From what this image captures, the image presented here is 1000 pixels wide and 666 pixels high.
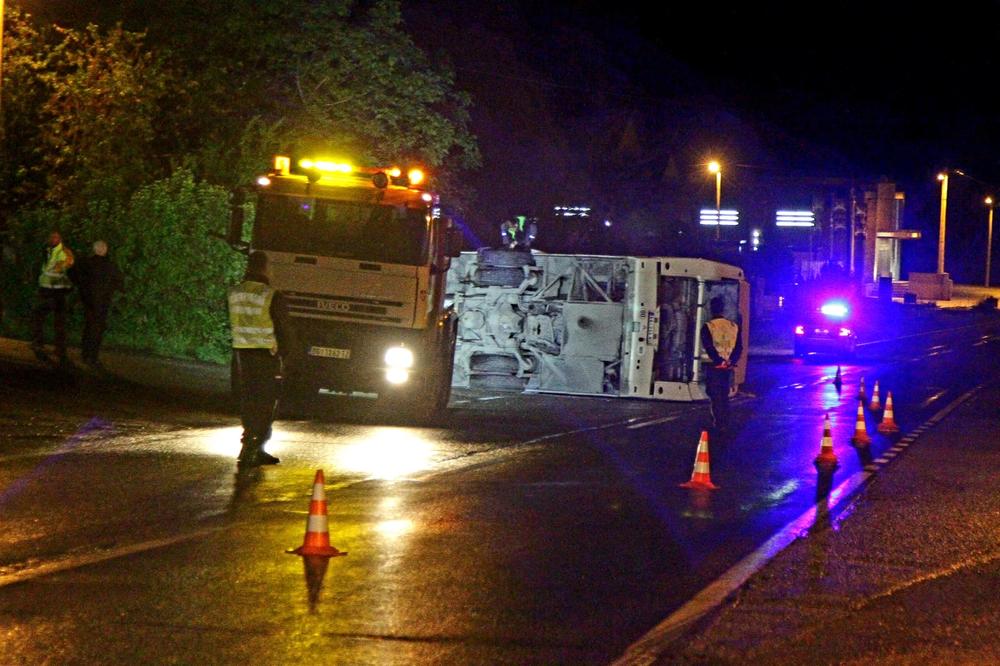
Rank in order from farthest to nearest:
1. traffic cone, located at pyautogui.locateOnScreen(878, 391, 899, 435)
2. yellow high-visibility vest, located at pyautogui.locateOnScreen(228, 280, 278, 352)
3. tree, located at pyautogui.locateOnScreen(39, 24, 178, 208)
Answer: tree, located at pyautogui.locateOnScreen(39, 24, 178, 208) < traffic cone, located at pyautogui.locateOnScreen(878, 391, 899, 435) < yellow high-visibility vest, located at pyautogui.locateOnScreen(228, 280, 278, 352)

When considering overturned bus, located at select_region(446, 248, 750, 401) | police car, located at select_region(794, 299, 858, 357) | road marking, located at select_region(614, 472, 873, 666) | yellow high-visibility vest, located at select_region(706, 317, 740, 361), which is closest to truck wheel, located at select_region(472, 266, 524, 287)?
overturned bus, located at select_region(446, 248, 750, 401)

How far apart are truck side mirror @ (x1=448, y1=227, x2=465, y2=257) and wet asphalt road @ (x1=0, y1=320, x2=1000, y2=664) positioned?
7.06ft

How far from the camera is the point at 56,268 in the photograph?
19.2 m

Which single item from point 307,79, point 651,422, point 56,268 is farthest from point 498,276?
point 307,79

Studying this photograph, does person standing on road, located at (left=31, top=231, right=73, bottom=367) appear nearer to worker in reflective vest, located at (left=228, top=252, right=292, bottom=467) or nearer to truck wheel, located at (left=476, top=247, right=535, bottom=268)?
truck wheel, located at (left=476, top=247, right=535, bottom=268)

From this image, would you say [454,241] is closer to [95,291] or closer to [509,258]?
[509,258]

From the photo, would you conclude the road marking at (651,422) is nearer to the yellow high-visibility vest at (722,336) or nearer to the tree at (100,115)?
the yellow high-visibility vest at (722,336)

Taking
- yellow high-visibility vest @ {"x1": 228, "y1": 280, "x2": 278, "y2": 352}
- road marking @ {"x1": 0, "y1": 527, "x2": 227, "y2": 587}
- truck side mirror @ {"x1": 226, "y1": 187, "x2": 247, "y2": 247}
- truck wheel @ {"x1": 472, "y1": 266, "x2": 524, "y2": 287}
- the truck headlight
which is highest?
truck side mirror @ {"x1": 226, "y1": 187, "x2": 247, "y2": 247}

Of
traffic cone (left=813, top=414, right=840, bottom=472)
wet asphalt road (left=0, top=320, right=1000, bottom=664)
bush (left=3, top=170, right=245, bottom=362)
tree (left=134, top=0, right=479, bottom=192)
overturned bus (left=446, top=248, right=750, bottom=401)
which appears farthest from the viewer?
tree (left=134, top=0, right=479, bottom=192)

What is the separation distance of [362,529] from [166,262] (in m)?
13.6

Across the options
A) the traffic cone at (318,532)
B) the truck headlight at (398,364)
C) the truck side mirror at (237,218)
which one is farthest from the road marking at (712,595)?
the truck side mirror at (237,218)

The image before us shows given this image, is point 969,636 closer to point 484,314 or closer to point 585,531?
point 585,531

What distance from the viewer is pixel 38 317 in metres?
19.4

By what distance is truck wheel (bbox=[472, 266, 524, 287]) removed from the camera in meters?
22.2
